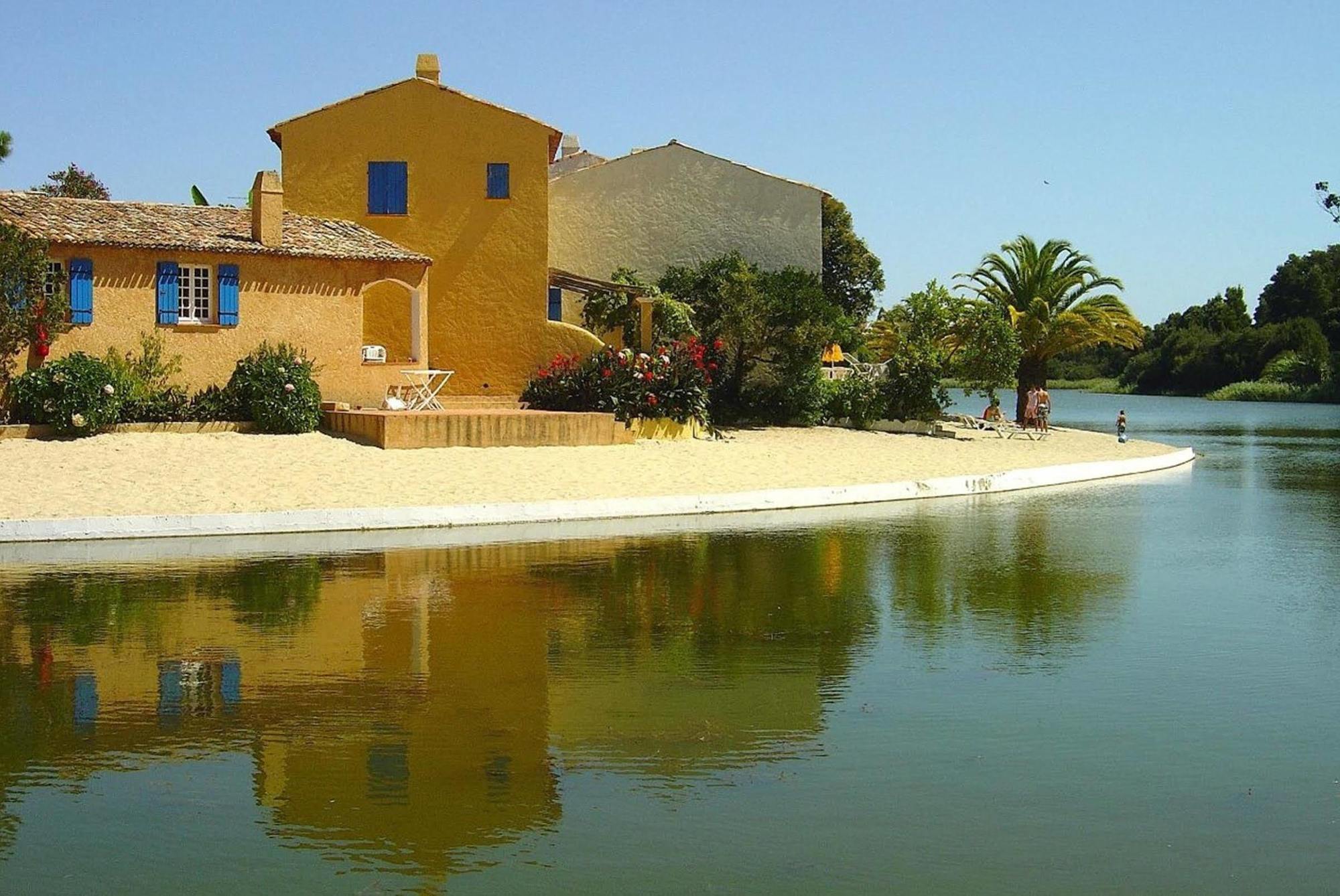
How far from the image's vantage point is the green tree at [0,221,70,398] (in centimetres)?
2602

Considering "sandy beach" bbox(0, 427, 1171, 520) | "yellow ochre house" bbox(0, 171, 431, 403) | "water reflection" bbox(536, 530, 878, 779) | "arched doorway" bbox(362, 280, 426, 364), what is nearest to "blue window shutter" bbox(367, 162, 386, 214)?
"arched doorway" bbox(362, 280, 426, 364)

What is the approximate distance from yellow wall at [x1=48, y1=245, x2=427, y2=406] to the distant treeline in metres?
A: 84.5

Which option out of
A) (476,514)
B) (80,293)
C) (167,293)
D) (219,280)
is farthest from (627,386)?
(476,514)

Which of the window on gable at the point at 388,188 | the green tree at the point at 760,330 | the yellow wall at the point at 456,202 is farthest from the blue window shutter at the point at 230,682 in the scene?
the window on gable at the point at 388,188

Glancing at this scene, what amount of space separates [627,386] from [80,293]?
10.7 metres

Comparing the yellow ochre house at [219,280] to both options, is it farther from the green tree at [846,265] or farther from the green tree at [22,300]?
the green tree at [846,265]

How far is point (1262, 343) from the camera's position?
11138 centimetres

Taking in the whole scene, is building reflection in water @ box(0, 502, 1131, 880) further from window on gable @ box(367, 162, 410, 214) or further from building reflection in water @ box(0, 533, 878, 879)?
window on gable @ box(367, 162, 410, 214)

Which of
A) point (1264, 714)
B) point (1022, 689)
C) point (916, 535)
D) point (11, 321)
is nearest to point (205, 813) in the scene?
point (1022, 689)

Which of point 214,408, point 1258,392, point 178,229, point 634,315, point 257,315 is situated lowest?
point 214,408

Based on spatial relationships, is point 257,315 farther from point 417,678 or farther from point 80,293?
point 417,678

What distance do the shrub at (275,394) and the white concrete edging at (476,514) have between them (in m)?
7.96

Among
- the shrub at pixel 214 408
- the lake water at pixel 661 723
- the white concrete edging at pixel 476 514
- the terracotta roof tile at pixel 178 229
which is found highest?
the terracotta roof tile at pixel 178 229

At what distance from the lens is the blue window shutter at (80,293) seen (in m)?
27.5
